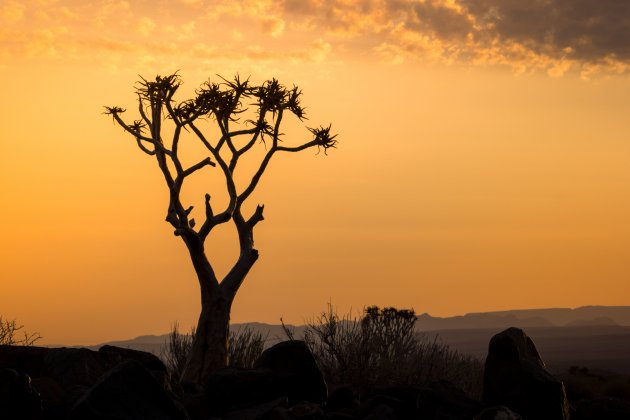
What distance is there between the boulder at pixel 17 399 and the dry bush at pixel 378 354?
326 inches

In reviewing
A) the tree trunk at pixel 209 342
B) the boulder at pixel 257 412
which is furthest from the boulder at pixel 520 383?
the tree trunk at pixel 209 342

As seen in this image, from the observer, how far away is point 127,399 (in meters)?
11.9

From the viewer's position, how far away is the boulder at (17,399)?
1206 cm

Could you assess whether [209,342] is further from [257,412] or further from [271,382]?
[257,412]

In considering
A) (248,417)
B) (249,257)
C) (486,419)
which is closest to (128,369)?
(248,417)

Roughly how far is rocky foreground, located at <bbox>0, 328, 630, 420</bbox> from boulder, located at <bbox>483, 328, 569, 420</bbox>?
0.05ft

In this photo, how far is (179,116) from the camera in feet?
76.9

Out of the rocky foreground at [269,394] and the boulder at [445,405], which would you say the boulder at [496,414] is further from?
the boulder at [445,405]

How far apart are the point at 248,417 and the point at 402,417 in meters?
2.55

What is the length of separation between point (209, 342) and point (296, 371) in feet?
21.7

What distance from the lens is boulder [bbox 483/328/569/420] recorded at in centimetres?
1429

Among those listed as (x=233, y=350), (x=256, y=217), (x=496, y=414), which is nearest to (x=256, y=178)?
(x=256, y=217)

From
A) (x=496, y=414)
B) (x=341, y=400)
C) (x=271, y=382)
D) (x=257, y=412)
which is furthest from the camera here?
(x=341, y=400)

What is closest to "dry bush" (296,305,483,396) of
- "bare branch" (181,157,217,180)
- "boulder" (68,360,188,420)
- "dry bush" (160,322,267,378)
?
"dry bush" (160,322,267,378)
